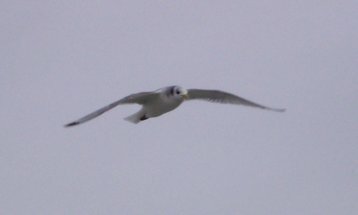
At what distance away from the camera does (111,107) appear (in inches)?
Answer: 730

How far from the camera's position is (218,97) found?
22.5 m

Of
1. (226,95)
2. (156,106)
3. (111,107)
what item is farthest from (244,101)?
(111,107)

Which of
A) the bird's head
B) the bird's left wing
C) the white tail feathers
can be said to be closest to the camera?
the bird's head

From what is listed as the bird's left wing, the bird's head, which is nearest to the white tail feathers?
the bird's head

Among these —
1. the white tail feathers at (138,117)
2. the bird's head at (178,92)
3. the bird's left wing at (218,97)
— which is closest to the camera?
the bird's head at (178,92)

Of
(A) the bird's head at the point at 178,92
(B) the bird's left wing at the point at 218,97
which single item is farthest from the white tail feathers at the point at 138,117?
(B) the bird's left wing at the point at 218,97

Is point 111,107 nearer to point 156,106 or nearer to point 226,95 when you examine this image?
point 156,106

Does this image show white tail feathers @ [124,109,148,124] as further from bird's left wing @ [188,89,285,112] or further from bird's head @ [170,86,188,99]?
bird's left wing @ [188,89,285,112]

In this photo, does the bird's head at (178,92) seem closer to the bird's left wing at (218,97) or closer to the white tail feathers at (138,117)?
the white tail feathers at (138,117)

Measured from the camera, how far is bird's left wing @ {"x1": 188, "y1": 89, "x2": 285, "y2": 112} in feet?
72.4

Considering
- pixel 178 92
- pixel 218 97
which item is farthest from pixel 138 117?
pixel 218 97

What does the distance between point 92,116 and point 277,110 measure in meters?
4.61

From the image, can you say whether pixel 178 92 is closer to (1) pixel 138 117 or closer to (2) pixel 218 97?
(1) pixel 138 117

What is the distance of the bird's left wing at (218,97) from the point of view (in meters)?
22.1
